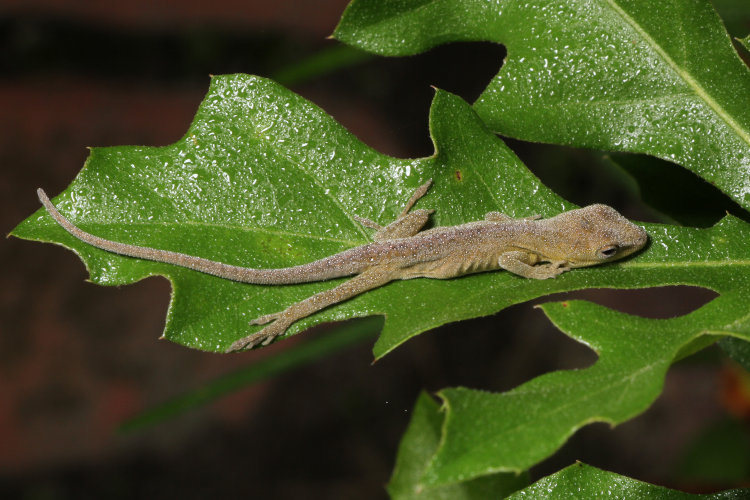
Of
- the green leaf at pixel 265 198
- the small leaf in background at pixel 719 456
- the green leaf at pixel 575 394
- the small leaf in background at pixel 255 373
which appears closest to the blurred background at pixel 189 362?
the small leaf in background at pixel 719 456

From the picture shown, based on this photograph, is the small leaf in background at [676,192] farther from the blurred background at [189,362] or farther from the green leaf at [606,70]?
the blurred background at [189,362]

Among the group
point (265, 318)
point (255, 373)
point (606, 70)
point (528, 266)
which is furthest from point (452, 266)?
point (255, 373)

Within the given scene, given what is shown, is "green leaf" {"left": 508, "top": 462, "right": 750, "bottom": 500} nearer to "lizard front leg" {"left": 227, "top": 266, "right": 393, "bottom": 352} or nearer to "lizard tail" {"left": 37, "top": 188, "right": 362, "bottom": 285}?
"lizard front leg" {"left": 227, "top": 266, "right": 393, "bottom": 352}

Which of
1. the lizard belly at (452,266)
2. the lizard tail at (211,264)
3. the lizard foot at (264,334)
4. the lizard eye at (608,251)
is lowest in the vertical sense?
the lizard foot at (264,334)

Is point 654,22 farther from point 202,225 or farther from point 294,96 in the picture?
point 202,225

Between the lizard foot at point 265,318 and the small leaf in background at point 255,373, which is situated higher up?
the lizard foot at point 265,318

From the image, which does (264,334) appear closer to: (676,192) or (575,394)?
(575,394)
